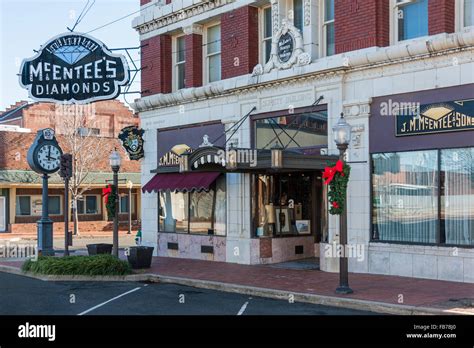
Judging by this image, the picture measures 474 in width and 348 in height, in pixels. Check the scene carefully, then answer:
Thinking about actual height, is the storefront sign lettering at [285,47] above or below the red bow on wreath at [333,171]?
above

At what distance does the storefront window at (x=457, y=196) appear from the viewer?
14.4 metres

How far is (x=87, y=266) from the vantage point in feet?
57.0

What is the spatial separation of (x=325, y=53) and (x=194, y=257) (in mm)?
8297

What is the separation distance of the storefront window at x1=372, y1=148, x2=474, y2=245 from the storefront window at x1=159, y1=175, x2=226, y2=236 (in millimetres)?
6253

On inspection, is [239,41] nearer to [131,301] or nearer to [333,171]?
[333,171]

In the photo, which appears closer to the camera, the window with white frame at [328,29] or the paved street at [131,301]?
the paved street at [131,301]

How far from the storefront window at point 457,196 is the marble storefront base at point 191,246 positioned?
26.1 ft

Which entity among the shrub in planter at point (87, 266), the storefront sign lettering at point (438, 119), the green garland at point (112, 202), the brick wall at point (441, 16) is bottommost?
the shrub in planter at point (87, 266)

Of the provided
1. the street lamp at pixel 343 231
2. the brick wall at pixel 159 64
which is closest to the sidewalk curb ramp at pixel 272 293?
the street lamp at pixel 343 231

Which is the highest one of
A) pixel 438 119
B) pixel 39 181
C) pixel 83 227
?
pixel 438 119

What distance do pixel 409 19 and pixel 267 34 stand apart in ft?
17.6

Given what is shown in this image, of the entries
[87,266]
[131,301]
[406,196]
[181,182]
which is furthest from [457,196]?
[87,266]

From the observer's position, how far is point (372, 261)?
53.2 ft

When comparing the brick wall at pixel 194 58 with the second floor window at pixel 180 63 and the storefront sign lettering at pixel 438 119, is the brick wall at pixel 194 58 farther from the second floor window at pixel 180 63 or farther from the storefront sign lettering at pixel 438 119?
the storefront sign lettering at pixel 438 119
